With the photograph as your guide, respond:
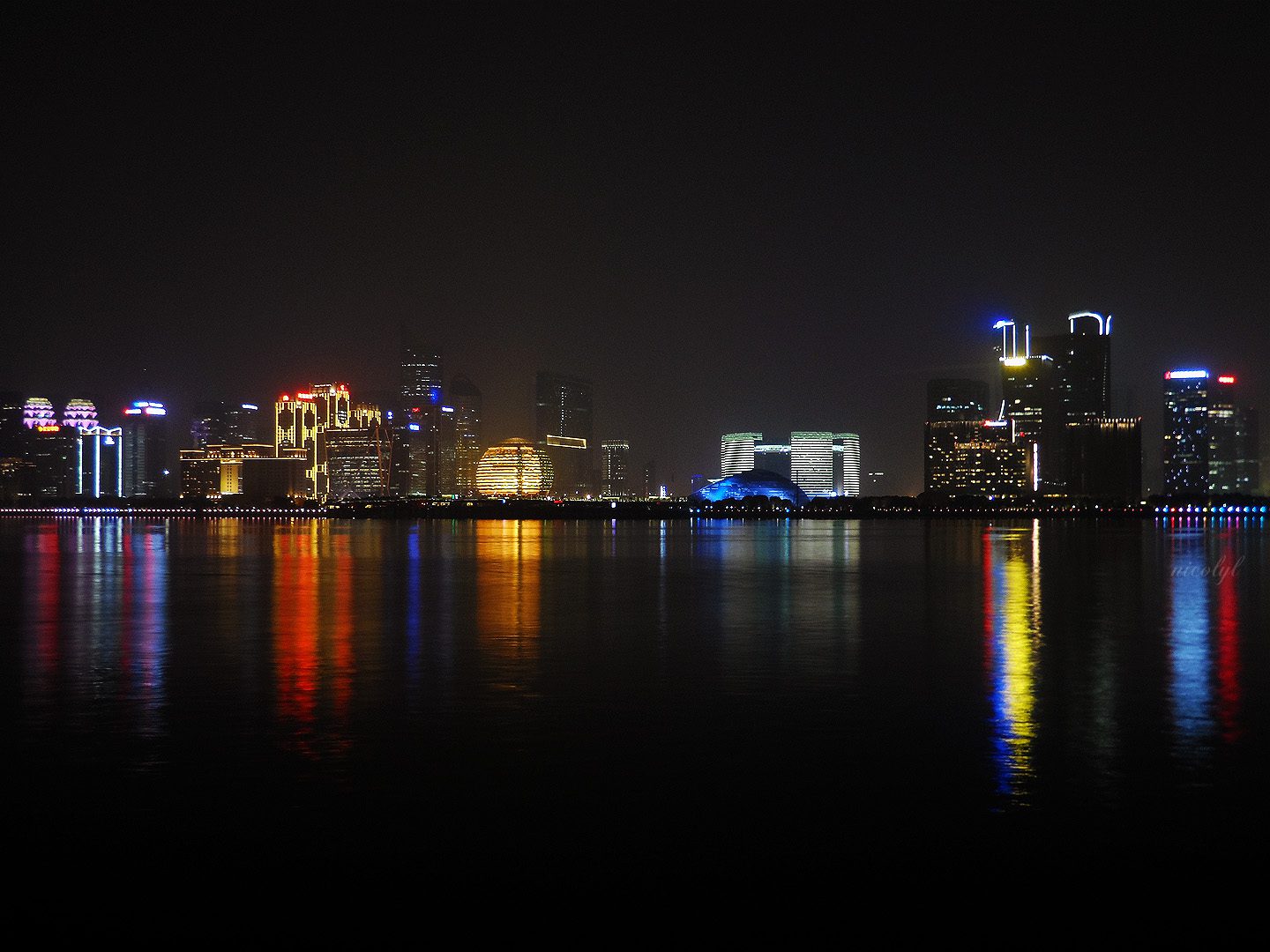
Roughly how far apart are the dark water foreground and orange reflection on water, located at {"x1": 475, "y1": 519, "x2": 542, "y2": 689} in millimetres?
220

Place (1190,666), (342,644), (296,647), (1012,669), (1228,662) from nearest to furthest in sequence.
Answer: (1012,669)
(1190,666)
(1228,662)
(296,647)
(342,644)

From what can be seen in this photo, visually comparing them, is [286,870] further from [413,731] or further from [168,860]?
[413,731]

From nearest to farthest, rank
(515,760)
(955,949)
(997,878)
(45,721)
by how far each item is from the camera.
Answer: (955,949) < (997,878) < (515,760) < (45,721)

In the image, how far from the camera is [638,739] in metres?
14.9

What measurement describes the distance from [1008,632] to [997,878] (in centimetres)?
1786

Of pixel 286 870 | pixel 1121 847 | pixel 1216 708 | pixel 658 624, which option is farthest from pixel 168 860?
pixel 658 624

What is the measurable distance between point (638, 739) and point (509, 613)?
55.3 ft

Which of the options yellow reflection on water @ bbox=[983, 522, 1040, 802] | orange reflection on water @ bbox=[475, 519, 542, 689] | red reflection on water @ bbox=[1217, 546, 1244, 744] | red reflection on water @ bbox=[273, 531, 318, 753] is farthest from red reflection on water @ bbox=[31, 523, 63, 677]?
red reflection on water @ bbox=[1217, 546, 1244, 744]

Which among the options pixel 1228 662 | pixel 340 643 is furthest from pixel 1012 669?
pixel 340 643

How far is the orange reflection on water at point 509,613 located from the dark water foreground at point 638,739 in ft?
0.72

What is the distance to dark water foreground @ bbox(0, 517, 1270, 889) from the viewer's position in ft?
33.4

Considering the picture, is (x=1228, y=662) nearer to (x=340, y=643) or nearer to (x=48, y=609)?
(x=340, y=643)

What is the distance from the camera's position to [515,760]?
13.6m

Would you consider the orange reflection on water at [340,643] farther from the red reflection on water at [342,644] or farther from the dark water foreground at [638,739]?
the dark water foreground at [638,739]
